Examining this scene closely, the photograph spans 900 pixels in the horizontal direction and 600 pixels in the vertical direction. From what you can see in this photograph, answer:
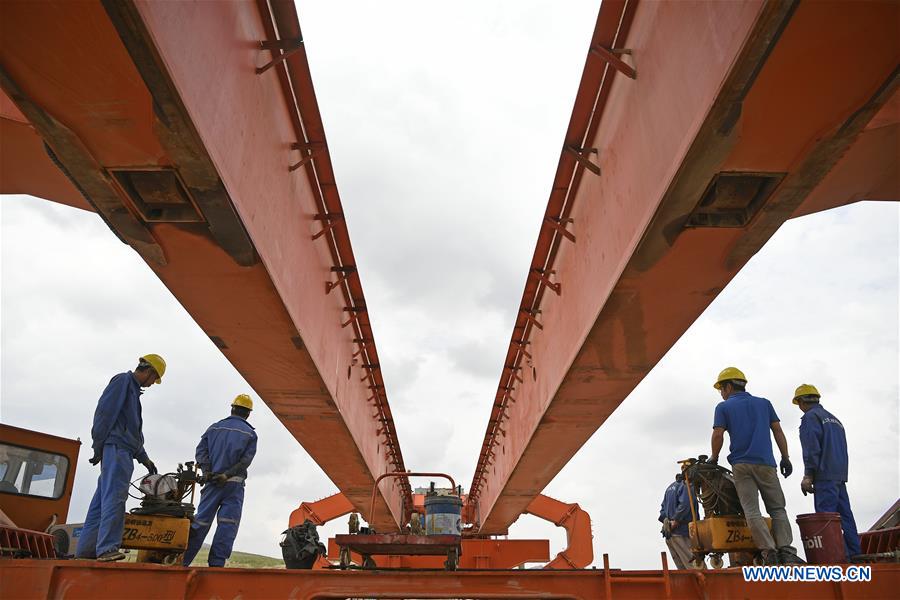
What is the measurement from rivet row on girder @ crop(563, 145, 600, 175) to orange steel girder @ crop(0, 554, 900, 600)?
11.0 ft

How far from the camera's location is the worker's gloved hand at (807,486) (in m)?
6.24

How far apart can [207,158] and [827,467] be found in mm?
6415

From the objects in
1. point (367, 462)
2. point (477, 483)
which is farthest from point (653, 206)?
point (477, 483)

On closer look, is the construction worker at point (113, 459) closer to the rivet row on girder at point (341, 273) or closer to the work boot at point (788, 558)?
the rivet row on girder at point (341, 273)

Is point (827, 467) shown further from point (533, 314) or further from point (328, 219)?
point (328, 219)

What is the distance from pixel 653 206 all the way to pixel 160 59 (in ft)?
10.7

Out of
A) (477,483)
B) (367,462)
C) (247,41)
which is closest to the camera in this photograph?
(247,41)

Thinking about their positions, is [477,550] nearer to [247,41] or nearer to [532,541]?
[532,541]

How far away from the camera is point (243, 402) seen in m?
7.09

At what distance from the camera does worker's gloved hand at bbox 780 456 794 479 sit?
606cm

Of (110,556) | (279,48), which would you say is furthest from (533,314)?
(110,556)

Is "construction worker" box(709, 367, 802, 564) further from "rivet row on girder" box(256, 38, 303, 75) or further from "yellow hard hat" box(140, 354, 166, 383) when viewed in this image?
"yellow hard hat" box(140, 354, 166, 383)

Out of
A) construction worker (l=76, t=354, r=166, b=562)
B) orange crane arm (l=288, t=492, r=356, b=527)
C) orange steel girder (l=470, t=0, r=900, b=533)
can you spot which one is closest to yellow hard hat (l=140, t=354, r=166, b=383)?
construction worker (l=76, t=354, r=166, b=562)

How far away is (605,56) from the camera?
15.4 ft
